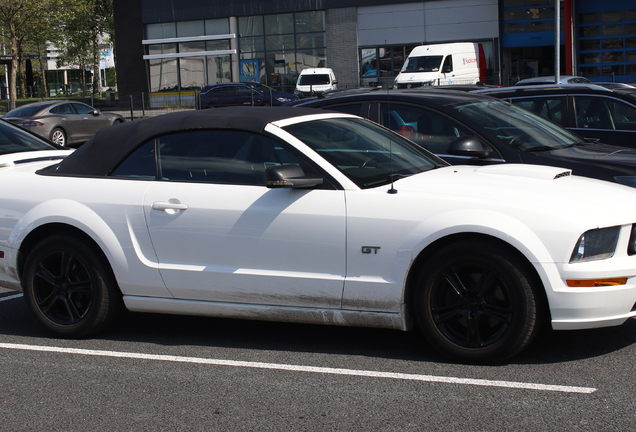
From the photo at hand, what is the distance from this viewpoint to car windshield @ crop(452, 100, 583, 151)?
668 centimetres

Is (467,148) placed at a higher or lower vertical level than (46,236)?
higher

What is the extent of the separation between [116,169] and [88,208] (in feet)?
1.09

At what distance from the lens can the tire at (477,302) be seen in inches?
161

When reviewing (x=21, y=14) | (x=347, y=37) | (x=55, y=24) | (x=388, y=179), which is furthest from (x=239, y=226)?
(x=55, y=24)

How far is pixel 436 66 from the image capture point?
29156mm

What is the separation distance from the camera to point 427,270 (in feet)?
14.0

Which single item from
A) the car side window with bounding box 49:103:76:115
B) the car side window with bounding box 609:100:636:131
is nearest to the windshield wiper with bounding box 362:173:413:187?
the car side window with bounding box 609:100:636:131

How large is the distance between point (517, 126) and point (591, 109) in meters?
2.01

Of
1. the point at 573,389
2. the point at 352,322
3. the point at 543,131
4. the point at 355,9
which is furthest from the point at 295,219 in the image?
the point at 355,9

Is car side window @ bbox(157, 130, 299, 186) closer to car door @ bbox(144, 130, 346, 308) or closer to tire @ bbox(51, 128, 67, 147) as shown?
car door @ bbox(144, 130, 346, 308)

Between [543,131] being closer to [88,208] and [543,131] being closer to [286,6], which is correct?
[88,208]

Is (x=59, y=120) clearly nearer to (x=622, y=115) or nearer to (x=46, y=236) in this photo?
(x=622, y=115)

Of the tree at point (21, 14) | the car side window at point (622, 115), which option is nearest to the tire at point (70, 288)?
the car side window at point (622, 115)

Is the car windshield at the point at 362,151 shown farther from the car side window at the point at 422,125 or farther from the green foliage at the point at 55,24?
the green foliage at the point at 55,24
